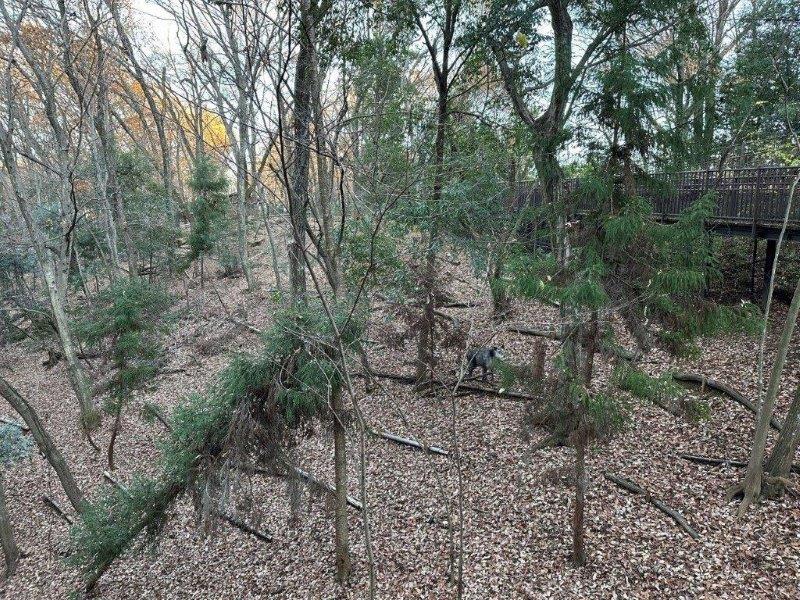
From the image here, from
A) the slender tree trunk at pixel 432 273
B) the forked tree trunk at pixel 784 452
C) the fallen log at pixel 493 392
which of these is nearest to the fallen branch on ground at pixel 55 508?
the slender tree trunk at pixel 432 273

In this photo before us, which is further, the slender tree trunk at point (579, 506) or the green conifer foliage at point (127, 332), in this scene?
the green conifer foliage at point (127, 332)

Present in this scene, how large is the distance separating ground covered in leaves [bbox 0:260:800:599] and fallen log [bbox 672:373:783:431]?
158 millimetres

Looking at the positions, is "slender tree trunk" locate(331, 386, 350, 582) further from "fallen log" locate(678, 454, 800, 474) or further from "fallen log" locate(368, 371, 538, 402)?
"fallen log" locate(678, 454, 800, 474)

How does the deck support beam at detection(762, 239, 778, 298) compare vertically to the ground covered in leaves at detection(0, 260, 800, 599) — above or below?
above

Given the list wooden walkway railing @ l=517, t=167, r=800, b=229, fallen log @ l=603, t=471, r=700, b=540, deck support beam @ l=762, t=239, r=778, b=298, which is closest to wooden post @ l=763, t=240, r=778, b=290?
deck support beam @ l=762, t=239, r=778, b=298

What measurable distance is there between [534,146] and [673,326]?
264 centimetres

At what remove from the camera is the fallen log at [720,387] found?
7.32 metres

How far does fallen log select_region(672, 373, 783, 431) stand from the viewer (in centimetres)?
732

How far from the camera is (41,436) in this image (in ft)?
26.1

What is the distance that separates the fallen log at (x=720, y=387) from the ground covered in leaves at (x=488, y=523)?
6.2 inches

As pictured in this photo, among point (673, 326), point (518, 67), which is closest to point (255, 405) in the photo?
point (673, 326)

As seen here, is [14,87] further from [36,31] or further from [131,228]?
[131,228]

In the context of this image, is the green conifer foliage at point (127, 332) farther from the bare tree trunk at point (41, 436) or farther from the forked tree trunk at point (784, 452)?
the forked tree trunk at point (784, 452)

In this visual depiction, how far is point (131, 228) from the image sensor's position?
2059 cm
